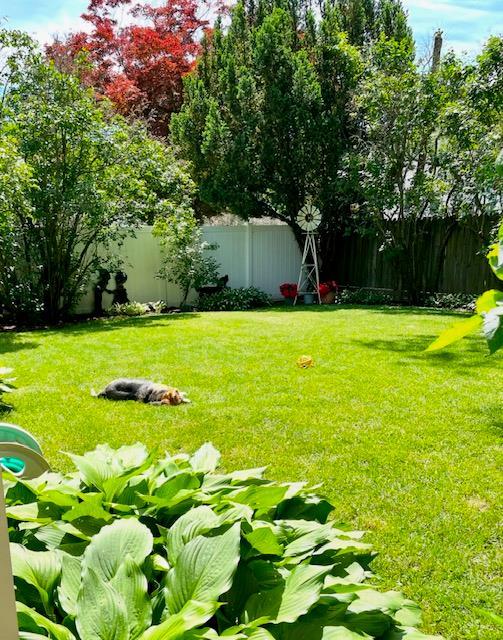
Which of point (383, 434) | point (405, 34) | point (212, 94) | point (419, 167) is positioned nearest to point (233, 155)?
point (212, 94)

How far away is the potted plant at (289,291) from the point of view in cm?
1207

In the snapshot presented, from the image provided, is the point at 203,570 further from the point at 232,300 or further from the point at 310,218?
the point at 310,218

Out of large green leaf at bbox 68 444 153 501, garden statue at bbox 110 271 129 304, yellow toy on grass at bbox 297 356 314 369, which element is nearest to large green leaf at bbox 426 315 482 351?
large green leaf at bbox 68 444 153 501

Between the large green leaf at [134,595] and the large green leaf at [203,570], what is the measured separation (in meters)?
0.05

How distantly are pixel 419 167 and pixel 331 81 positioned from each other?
9.34 feet

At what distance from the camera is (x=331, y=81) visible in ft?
39.8

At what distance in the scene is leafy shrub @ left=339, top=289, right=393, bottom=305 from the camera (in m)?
11.8

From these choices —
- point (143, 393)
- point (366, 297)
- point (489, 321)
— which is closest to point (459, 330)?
point (489, 321)

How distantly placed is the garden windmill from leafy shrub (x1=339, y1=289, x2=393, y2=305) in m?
0.59

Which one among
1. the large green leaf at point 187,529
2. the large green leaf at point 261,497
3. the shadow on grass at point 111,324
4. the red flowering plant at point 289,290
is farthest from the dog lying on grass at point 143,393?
the red flowering plant at point 289,290

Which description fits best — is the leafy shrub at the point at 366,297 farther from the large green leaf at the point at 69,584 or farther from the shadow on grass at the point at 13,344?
the large green leaf at the point at 69,584

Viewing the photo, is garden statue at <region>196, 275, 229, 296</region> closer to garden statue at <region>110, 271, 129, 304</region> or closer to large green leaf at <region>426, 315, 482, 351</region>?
garden statue at <region>110, 271, 129, 304</region>

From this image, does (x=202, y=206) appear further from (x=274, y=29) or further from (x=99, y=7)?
(x=99, y=7)

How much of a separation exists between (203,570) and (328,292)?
1132 centimetres
